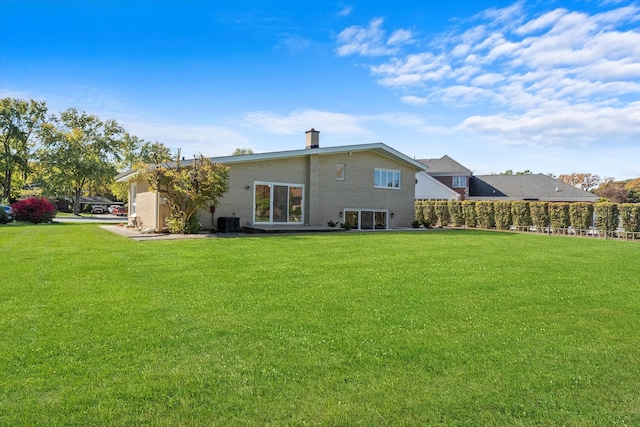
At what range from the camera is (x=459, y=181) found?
146ft

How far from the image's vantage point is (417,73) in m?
16.8

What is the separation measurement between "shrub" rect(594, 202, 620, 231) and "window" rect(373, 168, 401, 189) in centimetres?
1033

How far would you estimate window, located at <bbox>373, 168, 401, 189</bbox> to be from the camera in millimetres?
22734

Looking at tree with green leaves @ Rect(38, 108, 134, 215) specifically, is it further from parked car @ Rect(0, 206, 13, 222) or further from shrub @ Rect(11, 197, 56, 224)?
shrub @ Rect(11, 197, 56, 224)

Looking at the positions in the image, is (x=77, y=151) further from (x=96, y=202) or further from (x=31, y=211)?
(x=96, y=202)

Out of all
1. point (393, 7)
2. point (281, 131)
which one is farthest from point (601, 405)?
point (281, 131)

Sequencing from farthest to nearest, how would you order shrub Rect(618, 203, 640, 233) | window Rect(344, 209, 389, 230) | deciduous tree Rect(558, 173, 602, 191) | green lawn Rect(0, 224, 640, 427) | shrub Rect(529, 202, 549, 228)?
deciduous tree Rect(558, 173, 602, 191)
shrub Rect(529, 202, 549, 228)
window Rect(344, 209, 389, 230)
shrub Rect(618, 203, 640, 233)
green lawn Rect(0, 224, 640, 427)

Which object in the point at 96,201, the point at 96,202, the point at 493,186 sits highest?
the point at 493,186

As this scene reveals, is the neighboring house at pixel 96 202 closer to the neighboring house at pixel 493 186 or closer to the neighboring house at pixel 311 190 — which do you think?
the neighboring house at pixel 311 190

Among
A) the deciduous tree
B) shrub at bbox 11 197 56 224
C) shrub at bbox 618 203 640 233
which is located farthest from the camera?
the deciduous tree

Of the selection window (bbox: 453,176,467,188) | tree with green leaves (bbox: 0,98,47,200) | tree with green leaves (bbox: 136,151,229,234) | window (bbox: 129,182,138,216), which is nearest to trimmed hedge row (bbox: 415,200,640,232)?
tree with green leaves (bbox: 136,151,229,234)

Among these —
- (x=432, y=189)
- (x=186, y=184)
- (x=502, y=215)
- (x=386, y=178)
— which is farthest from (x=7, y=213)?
(x=432, y=189)

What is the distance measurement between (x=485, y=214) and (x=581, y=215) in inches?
206

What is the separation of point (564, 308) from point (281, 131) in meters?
21.9
